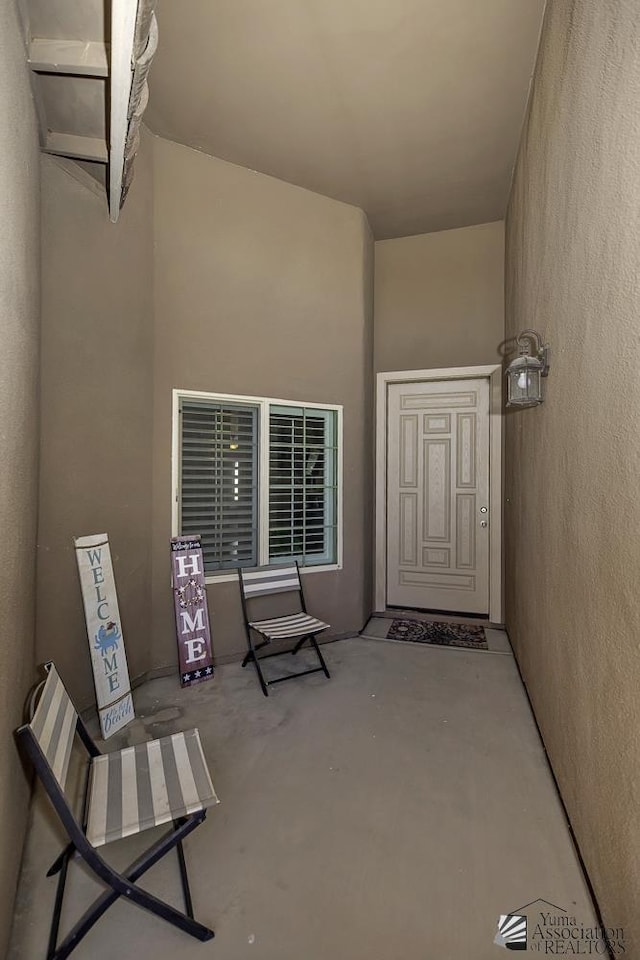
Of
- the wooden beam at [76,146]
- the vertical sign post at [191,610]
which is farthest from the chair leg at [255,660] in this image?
the wooden beam at [76,146]

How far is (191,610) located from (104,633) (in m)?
0.69

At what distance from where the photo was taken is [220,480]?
335 cm

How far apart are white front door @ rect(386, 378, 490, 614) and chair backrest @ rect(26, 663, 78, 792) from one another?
329 centimetres

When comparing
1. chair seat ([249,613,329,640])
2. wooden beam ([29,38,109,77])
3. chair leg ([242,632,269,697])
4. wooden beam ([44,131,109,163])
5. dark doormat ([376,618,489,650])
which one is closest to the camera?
wooden beam ([29,38,109,77])

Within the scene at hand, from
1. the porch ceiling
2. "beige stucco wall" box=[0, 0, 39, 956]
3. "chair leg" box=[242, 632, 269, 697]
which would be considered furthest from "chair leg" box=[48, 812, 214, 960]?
the porch ceiling

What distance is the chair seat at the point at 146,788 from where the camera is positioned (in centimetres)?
139

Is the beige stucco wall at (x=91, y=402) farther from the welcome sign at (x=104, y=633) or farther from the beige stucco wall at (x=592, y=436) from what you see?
the beige stucco wall at (x=592, y=436)

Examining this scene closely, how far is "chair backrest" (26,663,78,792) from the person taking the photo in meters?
1.29

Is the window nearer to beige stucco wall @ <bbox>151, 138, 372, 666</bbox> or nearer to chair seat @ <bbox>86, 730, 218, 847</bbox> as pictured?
beige stucco wall @ <bbox>151, 138, 372, 666</bbox>

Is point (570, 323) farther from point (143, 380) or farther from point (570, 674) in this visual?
point (143, 380)

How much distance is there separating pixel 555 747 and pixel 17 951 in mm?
2041

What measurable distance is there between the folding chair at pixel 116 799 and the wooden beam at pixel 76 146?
91.5 inches

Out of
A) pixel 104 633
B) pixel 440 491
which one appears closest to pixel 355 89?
pixel 440 491

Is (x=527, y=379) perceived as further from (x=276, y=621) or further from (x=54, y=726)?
(x=54, y=726)
